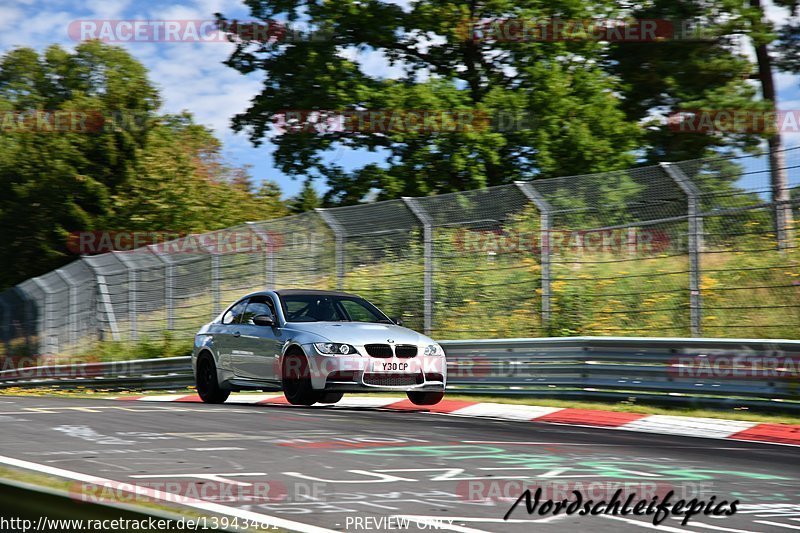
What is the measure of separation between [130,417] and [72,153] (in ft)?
131

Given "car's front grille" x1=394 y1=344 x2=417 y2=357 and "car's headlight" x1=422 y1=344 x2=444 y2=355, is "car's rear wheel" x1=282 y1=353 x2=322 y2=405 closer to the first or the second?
"car's front grille" x1=394 y1=344 x2=417 y2=357

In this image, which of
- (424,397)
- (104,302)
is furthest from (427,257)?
(104,302)

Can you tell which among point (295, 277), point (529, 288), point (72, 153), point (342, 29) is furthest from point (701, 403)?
point (72, 153)

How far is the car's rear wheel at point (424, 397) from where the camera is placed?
44.6 ft

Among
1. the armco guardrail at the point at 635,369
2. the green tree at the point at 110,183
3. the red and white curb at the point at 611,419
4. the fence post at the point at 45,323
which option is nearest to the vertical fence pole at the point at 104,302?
the fence post at the point at 45,323

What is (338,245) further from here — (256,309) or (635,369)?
(635,369)

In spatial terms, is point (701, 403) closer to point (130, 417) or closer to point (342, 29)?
point (130, 417)

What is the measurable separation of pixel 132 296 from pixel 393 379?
1397cm

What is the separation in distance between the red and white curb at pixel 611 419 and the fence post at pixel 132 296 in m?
10.5

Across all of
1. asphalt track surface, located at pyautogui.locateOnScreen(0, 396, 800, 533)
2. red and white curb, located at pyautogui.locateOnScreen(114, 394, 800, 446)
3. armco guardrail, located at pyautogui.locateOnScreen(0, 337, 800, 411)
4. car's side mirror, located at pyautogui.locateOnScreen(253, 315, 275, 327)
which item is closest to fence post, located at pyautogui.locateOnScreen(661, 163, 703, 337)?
armco guardrail, located at pyautogui.locateOnScreen(0, 337, 800, 411)

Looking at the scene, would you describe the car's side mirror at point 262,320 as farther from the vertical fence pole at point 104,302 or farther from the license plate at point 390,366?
the vertical fence pole at point 104,302

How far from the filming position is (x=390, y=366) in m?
12.7

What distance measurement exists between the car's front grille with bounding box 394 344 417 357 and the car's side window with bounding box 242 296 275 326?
6.45 ft

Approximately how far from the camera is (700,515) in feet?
19.3
